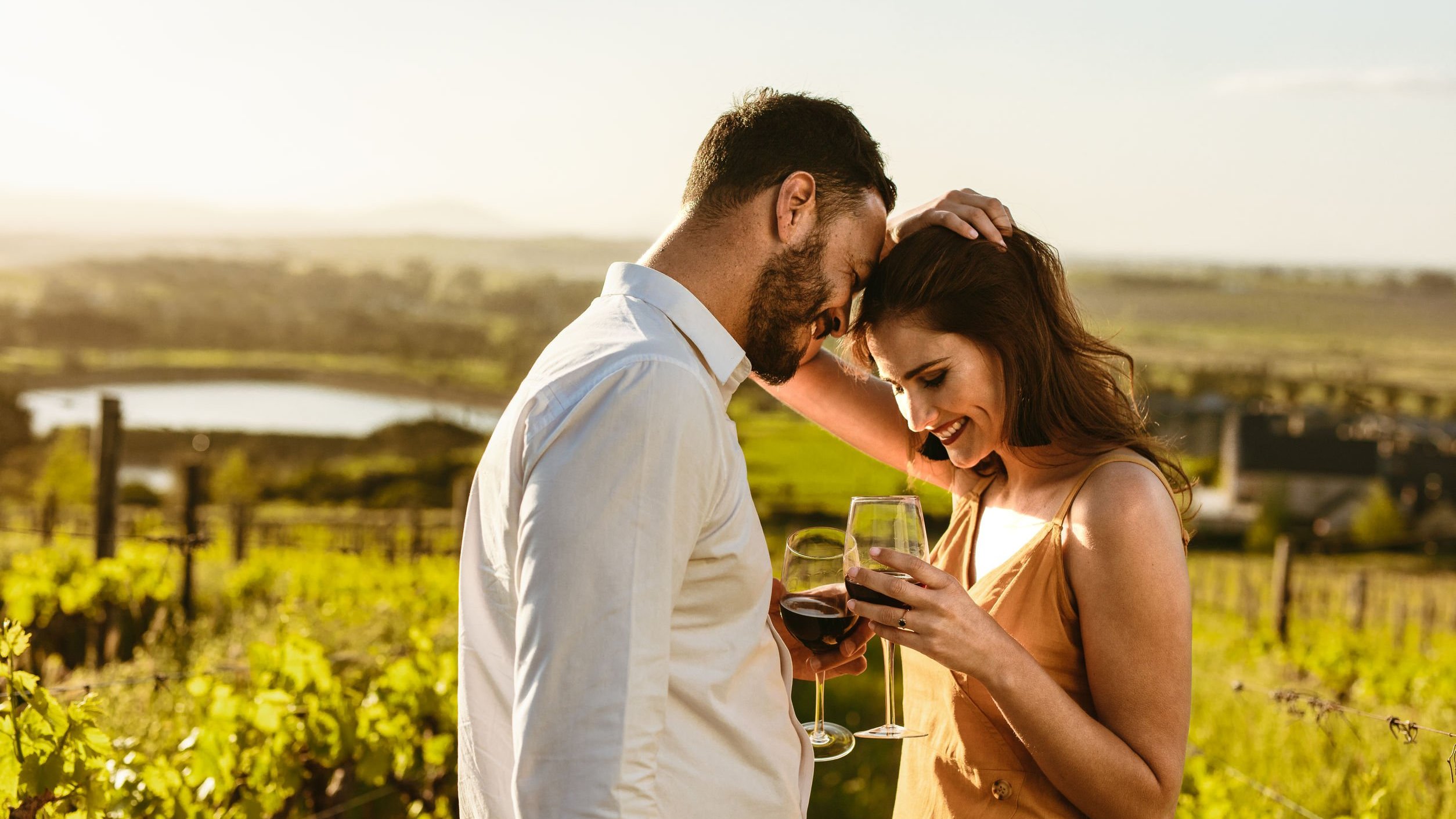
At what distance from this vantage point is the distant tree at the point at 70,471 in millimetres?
36250

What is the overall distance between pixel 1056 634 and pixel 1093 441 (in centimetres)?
37

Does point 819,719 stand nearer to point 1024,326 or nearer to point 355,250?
point 1024,326

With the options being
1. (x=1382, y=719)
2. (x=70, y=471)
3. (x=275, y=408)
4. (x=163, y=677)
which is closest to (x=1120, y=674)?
(x=1382, y=719)

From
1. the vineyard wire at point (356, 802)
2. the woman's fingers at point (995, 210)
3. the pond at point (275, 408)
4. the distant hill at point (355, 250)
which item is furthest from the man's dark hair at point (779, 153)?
the distant hill at point (355, 250)

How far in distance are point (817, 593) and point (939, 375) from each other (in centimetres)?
47

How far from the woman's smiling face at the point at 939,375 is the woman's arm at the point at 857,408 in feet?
1.67

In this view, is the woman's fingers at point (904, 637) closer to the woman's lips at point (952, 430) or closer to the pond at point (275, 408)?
the woman's lips at point (952, 430)

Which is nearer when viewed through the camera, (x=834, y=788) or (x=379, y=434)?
(x=834, y=788)

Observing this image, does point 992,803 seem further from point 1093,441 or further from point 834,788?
point 834,788

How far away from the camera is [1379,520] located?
173 ft

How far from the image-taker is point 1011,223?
204cm

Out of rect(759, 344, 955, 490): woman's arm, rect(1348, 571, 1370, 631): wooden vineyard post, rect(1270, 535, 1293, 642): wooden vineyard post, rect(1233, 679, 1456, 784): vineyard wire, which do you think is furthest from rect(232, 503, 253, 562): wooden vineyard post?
rect(1348, 571, 1370, 631): wooden vineyard post

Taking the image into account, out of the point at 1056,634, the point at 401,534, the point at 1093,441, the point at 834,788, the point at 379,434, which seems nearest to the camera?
the point at 1056,634

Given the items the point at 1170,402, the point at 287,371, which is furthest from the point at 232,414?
the point at 1170,402
